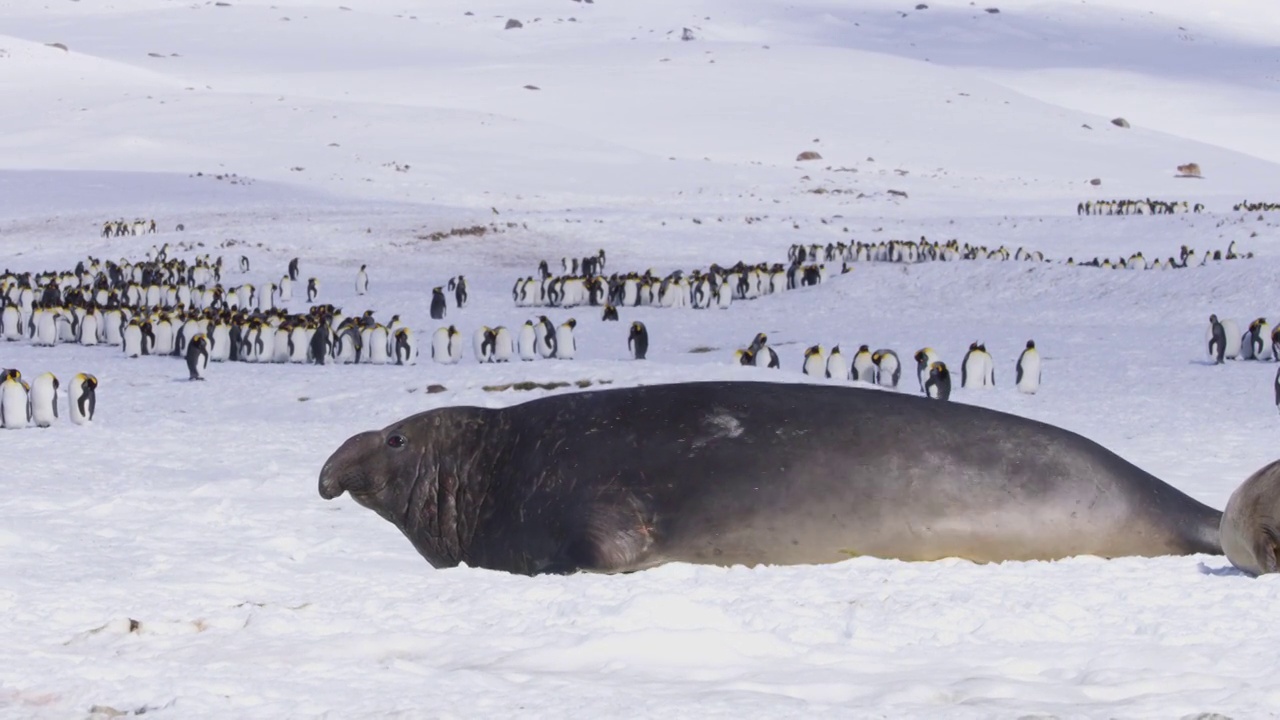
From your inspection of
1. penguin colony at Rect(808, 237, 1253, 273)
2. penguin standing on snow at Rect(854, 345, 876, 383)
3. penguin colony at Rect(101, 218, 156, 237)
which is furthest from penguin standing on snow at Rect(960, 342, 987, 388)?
penguin colony at Rect(101, 218, 156, 237)

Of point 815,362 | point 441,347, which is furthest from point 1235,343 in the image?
point 441,347

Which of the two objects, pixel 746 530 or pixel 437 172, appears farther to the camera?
pixel 437 172

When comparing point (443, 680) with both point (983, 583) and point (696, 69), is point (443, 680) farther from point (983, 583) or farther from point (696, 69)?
point (696, 69)

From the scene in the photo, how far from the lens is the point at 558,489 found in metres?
5.35

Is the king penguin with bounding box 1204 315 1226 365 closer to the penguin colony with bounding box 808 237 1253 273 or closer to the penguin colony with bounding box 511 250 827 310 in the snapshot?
the penguin colony with bounding box 511 250 827 310

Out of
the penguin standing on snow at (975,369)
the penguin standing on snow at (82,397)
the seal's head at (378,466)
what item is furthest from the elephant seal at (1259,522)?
the penguin standing on snow at (975,369)

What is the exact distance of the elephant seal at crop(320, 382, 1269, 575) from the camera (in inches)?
200

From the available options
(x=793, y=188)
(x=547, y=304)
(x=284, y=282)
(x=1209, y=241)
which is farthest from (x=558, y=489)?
(x=793, y=188)

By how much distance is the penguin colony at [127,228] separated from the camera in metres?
37.8

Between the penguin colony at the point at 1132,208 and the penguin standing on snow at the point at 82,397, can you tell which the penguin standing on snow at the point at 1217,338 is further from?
the penguin colony at the point at 1132,208

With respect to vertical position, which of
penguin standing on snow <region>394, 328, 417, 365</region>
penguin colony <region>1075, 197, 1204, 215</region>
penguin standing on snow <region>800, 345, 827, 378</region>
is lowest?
penguin standing on snow <region>394, 328, 417, 365</region>

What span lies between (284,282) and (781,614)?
83.0 ft

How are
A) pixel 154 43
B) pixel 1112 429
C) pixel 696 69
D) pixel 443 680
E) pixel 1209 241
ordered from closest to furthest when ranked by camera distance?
pixel 443 680
pixel 1112 429
pixel 1209 241
pixel 696 69
pixel 154 43

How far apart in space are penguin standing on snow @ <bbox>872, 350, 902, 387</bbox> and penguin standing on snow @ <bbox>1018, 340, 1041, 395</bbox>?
4.62ft
